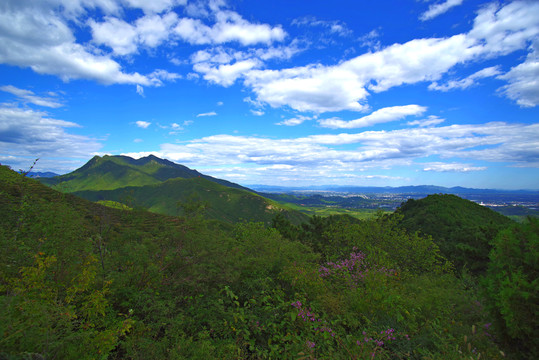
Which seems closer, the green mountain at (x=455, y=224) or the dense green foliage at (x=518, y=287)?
the dense green foliage at (x=518, y=287)

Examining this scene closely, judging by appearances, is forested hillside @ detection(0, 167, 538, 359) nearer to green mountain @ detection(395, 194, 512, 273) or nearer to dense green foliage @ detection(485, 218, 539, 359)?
dense green foliage @ detection(485, 218, 539, 359)

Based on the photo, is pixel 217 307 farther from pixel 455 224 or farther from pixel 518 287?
pixel 455 224

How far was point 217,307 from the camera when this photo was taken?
6.75m

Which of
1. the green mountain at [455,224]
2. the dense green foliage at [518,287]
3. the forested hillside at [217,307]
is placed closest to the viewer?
the forested hillside at [217,307]

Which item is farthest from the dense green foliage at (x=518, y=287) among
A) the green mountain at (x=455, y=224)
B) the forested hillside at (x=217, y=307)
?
the green mountain at (x=455, y=224)

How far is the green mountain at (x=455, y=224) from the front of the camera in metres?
20.8

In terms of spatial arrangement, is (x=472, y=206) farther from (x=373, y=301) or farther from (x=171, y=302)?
(x=171, y=302)

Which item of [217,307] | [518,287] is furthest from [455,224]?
[217,307]

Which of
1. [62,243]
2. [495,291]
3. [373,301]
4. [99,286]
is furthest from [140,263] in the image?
[495,291]

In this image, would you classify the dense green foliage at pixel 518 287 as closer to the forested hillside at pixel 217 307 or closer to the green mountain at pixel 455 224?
the forested hillside at pixel 217 307

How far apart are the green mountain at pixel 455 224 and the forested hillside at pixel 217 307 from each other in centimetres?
1478

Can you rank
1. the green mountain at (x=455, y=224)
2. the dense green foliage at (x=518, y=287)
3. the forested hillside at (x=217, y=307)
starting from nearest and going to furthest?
the forested hillside at (x=217, y=307), the dense green foliage at (x=518, y=287), the green mountain at (x=455, y=224)

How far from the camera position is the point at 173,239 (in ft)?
29.3

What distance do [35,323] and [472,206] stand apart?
80006 mm
